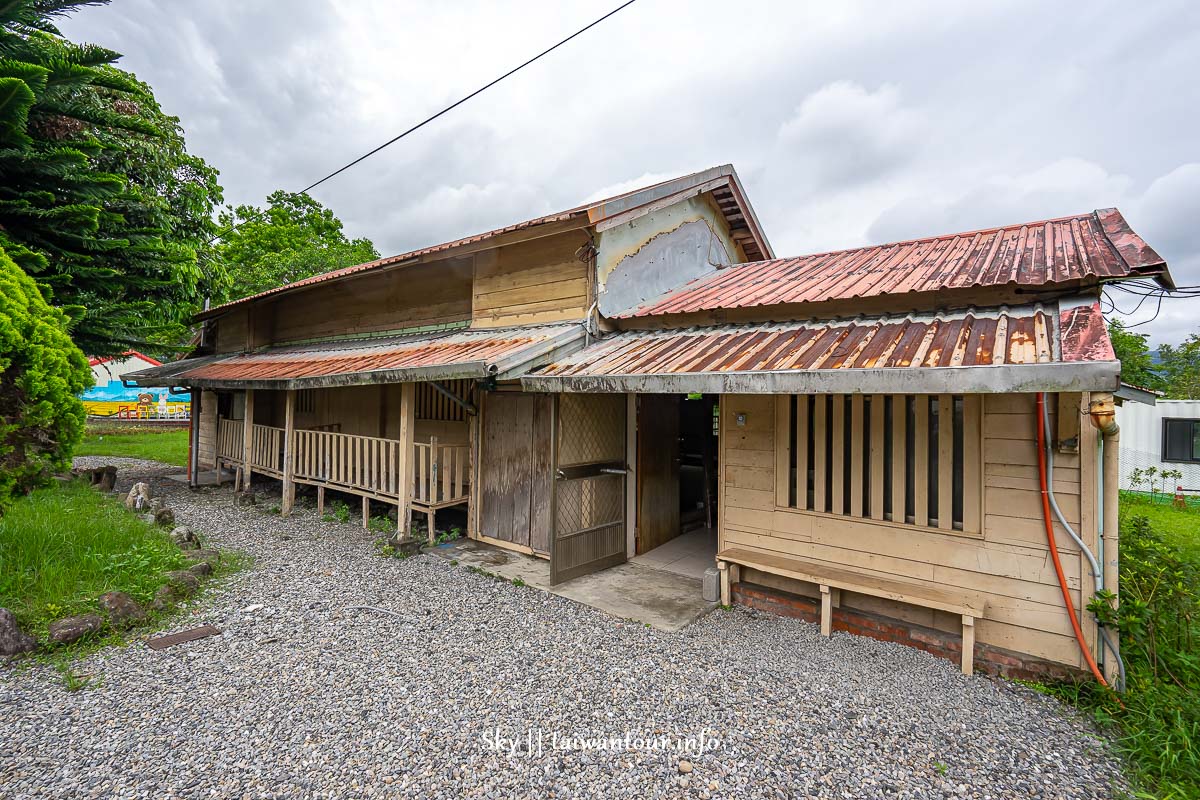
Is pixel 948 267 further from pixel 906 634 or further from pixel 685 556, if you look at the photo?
pixel 685 556

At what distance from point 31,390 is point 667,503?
671 centimetres

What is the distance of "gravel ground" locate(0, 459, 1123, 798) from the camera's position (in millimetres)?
2693

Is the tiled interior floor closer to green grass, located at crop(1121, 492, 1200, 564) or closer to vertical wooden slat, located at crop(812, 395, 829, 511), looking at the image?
vertical wooden slat, located at crop(812, 395, 829, 511)

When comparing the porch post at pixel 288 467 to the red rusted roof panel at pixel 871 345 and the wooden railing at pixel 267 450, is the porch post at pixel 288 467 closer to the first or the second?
the wooden railing at pixel 267 450

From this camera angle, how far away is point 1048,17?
6.55m

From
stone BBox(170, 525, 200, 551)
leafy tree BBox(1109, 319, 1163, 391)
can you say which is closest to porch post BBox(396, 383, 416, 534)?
stone BBox(170, 525, 200, 551)

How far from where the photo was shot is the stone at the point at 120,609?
4227mm

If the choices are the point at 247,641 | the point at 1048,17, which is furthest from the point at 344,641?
the point at 1048,17

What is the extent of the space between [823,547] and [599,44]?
684 cm

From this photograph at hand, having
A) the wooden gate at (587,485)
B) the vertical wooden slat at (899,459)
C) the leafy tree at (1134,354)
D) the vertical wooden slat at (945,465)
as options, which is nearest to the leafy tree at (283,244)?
the wooden gate at (587,485)

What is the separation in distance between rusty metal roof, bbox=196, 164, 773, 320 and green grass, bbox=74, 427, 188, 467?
25.2 ft

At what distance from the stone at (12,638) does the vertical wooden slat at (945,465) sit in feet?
23.2

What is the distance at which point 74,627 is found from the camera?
397 centimetres

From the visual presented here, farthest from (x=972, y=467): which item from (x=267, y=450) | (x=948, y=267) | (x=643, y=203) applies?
(x=267, y=450)
